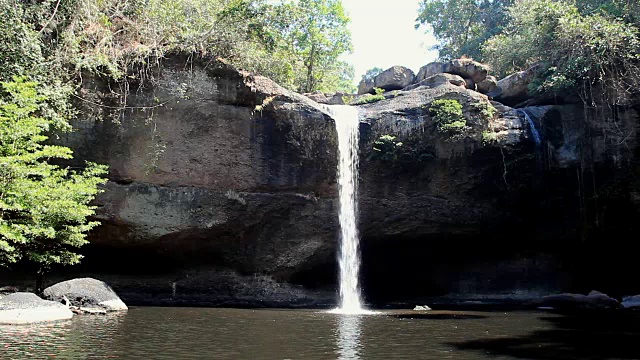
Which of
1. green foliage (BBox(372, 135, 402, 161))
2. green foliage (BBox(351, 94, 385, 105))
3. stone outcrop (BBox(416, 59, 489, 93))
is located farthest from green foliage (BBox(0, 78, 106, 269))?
stone outcrop (BBox(416, 59, 489, 93))

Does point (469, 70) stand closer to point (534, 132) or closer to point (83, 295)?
point (534, 132)

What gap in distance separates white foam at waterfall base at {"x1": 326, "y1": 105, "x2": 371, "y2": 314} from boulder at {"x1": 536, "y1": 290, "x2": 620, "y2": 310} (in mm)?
6100

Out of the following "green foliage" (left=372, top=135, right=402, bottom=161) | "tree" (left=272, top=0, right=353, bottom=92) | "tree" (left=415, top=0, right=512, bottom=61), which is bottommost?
"green foliage" (left=372, top=135, right=402, bottom=161)

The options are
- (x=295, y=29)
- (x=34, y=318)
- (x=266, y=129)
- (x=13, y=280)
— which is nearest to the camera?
(x=34, y=318)

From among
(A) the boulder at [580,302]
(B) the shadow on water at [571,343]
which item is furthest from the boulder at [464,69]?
(B) the shadow on water at [571,343]

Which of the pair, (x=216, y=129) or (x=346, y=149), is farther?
(x=346, y=149)

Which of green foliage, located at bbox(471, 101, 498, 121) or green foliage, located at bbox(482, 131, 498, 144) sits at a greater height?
green foliage, located at bbox(471, 101, 498, 121)

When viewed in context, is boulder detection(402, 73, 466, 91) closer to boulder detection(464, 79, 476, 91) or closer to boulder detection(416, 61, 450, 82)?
boulder detection(464, 79, 476, 91)

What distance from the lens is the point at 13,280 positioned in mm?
16125

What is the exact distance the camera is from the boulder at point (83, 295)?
1202 centimetres

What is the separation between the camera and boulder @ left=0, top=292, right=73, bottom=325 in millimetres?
9477

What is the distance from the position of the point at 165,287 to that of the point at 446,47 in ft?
97.3

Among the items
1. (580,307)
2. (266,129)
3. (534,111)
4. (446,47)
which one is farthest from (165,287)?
(446,47)

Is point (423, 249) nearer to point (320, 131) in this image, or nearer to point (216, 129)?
point (320, 131)
